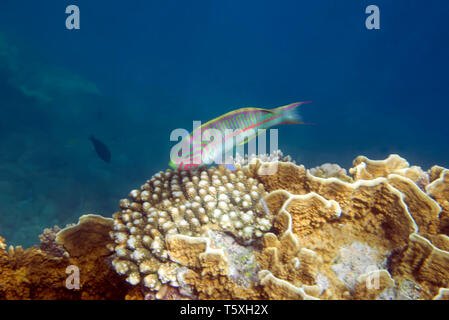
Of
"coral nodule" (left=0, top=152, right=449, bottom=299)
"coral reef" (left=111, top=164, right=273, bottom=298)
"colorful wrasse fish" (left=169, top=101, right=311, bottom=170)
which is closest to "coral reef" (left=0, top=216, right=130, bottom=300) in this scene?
"coral nodule" (left=0, top=152, right=449, bottom=299)

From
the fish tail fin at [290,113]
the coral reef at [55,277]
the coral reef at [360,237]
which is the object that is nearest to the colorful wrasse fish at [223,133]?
the fish tail fin at [290,113]

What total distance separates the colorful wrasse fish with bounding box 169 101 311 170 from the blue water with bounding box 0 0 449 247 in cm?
36

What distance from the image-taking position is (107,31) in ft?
186

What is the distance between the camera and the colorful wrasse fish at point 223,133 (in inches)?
87.7

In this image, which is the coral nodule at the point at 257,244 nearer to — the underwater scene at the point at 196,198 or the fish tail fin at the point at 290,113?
the underwater scene at the point at 196,198

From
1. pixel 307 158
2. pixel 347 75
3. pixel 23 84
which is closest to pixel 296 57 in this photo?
pixel 347 75

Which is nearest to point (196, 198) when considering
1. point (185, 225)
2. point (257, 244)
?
point (185, 225)

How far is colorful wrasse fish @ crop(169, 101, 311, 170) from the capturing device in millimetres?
2227

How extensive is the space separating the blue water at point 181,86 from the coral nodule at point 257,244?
1028mm

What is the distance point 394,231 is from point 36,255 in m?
3.40

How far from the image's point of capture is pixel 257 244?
78.2 inches

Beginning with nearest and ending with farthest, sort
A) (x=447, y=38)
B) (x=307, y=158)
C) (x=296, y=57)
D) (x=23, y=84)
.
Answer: (x=23, y=84) → (x=307, y=158) → (x=447, y=38) → (x=296, y=57)

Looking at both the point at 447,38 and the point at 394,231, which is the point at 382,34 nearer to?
the point at 447,38

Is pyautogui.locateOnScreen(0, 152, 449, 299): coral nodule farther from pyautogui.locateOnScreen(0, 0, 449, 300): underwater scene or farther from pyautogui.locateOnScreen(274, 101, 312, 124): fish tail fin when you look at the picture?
pyautogui.locateOnScreen(274, 101, 312, 124): fish tail fin
